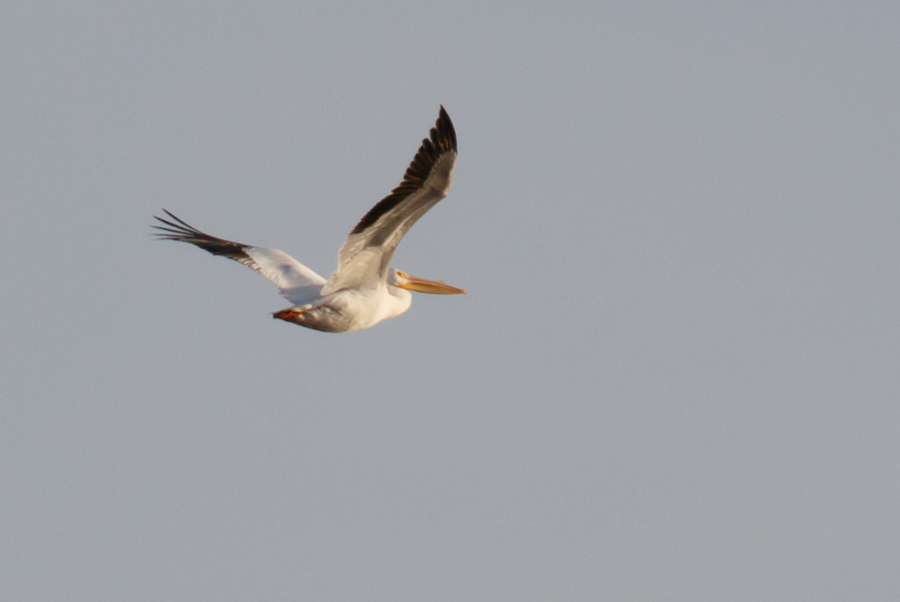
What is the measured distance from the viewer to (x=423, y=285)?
14.8 meters

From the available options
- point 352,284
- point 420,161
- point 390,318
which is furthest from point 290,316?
point 420,161

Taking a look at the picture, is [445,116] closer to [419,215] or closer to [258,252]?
[419,215]

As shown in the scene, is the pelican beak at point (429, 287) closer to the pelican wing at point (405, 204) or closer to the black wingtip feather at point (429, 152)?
the pelican wing at point (405, 204)

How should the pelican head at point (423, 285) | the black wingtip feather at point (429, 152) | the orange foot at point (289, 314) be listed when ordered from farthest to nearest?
the pelican head at point (423, 285) → the orange foot at point (289, 314) → the black wingtip feather at point (429, 152)

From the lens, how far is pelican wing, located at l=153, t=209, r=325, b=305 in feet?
44.8

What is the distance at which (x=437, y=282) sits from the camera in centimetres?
1484

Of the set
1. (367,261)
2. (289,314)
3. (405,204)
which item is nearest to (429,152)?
(405,204)

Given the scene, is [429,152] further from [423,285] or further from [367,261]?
[423,285]

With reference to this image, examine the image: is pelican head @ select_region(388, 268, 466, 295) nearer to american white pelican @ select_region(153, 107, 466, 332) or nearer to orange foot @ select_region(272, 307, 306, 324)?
american white pelican @ select_region(153, 107, 466, 332)

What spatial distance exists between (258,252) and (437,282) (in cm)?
220

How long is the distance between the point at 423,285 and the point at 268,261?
184cm

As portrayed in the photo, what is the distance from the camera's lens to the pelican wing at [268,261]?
1366cm

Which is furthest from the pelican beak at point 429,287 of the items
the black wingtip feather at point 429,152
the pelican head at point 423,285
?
the black wingtip feather at point 429,152

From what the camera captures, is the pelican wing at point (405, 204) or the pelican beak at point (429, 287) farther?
the pelican beak at point (429, 287)
